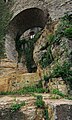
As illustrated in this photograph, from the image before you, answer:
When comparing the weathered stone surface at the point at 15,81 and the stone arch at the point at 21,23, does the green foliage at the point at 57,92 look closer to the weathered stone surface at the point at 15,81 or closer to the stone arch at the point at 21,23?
the weathered stone surface at the point at 15,81

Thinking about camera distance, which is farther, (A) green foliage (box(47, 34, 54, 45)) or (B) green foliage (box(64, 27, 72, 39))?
(A) green foliage (box(47, 34, 54, 45))

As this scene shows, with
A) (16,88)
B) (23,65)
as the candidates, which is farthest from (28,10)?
(16,88)

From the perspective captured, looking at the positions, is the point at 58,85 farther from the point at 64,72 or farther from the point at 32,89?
the point at 32,89

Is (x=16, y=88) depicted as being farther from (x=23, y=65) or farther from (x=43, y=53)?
(x=23, y=65)

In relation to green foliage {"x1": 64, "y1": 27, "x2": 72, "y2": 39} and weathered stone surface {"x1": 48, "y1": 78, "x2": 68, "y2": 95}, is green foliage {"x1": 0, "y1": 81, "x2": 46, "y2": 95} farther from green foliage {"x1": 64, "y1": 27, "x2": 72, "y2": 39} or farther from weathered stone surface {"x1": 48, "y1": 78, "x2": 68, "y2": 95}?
green foliage {"x1": 64, "y1": 27, "x2": 72, "y2": 39}

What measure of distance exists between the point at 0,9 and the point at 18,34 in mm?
5407

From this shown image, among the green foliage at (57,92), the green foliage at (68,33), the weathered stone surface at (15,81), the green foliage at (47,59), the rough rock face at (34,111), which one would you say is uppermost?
the green foliage at (68,33)

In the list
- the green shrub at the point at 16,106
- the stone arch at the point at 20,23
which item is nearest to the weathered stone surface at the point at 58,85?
the green shrub at the point at 16,106

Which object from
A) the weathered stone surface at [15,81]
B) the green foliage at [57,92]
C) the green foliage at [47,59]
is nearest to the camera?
the green foliage at [57,92]

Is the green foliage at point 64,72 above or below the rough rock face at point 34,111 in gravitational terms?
above

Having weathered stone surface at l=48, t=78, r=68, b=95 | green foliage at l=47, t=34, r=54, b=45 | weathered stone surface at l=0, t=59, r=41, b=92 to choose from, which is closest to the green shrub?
weathered stone surface at l=48, t=78, r=68, b=95

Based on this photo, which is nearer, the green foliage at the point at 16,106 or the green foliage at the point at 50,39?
the green foliage at the point at 16,106

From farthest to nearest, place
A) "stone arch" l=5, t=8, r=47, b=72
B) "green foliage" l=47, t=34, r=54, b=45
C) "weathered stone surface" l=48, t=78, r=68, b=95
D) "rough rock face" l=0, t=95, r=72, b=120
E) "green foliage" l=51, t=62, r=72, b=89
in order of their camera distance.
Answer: "stone arch" l=5, t=8, r=47, b=72
"green foliage" l=47, t=34, r=54, b=45
"green foliage" l=51, t=62, r=72, b=89
"weathered stone surface" l=48, t=78, r=68, b=95
"rough rock face" l=0, t=95, r=72, b=120

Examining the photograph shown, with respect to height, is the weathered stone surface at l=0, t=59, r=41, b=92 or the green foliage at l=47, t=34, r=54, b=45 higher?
the green foliage at l=47, t=34, r=54, b=45
